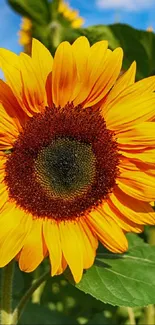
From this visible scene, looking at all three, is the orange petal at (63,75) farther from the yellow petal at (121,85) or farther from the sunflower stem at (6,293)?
the sunflower stem at (6,293)

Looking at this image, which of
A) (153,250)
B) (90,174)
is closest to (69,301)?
(153,250)

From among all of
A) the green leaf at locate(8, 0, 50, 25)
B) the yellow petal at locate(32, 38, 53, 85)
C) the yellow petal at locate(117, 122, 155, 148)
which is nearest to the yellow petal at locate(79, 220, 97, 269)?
the yellow petal at locate(117, 122, 155, 148)

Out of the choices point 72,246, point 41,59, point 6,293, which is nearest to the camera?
point 41,59

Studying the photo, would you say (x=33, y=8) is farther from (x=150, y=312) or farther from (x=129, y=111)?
(x=129, y=111)

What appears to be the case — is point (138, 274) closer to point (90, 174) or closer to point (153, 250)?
point (153, 250)

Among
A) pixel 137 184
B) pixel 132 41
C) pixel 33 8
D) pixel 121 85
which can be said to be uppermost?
pixel 33 8

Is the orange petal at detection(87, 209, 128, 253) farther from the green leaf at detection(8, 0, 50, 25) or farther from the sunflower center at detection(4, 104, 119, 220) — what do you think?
the green leaf at detection(8, 0, 50, 25)

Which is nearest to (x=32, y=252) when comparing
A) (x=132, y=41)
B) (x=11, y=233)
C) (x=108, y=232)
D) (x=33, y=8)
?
(x=11, y=233)

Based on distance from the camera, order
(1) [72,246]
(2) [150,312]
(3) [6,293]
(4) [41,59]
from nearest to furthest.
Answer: (4) [41,59] → (1) [72,246] → (3) [6,293] → (2) [150,312]
